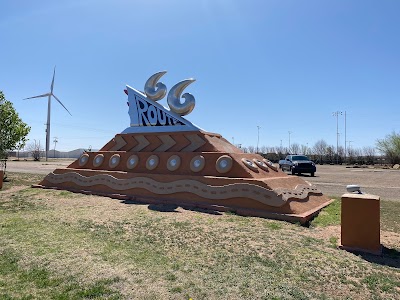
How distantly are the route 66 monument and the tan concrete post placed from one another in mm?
2361

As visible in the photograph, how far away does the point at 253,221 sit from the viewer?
9164 mm

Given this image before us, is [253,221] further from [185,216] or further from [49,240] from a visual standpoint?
[49,240]

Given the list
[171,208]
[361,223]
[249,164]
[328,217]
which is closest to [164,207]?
[171,208]

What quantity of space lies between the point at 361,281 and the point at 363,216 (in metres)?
1.86

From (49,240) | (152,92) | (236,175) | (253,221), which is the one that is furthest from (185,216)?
(152,92)

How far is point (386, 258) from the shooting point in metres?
6.25

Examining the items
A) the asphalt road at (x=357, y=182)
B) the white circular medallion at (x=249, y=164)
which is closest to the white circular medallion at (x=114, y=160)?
the white circular medallion at (x=249, y=164)

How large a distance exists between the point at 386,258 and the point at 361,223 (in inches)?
29.5

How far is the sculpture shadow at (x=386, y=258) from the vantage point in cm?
595

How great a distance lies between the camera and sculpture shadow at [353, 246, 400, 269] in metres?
5.95

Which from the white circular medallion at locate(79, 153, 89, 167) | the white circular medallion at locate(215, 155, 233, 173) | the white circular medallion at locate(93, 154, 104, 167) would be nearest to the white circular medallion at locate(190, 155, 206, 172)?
the white circular medallion at locate(215, 155, 233, 173)

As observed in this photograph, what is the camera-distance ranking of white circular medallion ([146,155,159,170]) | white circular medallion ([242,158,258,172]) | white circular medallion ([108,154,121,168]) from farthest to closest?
white circular medallion ([108,154,121,168]) → white circular medallion ([146,155,159,170]) → white circular medallion ([242,158,258,172])

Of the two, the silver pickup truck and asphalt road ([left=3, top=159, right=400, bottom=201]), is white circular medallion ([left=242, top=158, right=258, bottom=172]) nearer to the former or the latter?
asphalt road ([left=3, top=159, right=400, bottom=201])

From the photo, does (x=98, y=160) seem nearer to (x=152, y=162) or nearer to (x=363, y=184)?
(x=152, y=162)
